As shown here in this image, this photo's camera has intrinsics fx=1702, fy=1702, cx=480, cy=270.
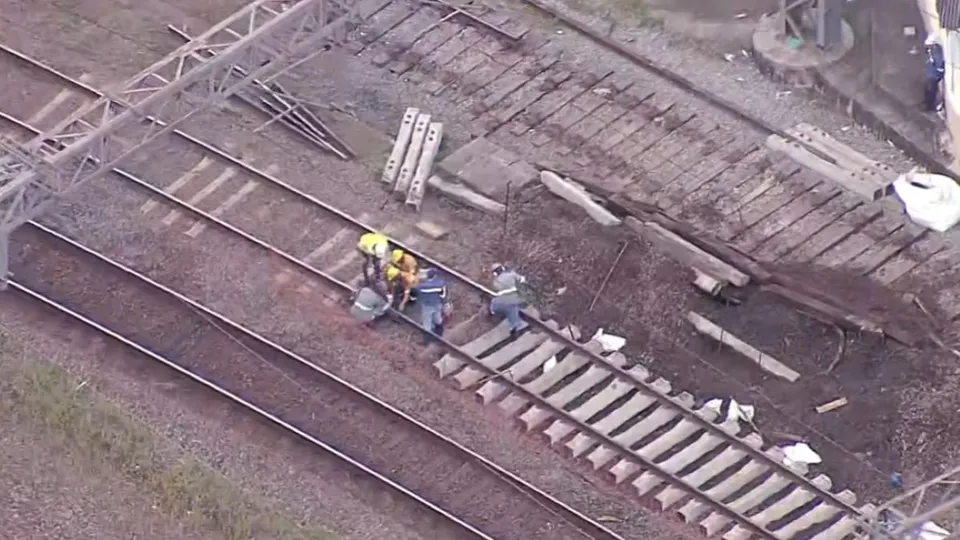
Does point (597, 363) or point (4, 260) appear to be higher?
point (4, 260)

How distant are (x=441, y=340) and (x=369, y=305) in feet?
3.15

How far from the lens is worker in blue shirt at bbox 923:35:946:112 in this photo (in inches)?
898

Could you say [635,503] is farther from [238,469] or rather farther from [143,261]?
[143,261]

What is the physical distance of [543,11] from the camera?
24.8m

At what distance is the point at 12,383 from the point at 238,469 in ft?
9.87

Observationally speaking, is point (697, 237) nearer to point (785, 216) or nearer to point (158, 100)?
point (785, 216)

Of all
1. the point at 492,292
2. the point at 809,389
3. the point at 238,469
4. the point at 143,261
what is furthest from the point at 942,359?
the point at 143,261

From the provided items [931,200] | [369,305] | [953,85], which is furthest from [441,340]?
[953,85]

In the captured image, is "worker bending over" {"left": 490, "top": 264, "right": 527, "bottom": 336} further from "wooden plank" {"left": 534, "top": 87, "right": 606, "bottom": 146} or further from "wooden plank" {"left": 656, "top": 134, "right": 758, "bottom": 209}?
"wooden plank" {"left": 534, "top": 87, "right": 606, "bottom": 146}

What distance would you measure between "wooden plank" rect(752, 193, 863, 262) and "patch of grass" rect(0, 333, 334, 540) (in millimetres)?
6794

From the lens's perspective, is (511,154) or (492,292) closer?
(492,292)

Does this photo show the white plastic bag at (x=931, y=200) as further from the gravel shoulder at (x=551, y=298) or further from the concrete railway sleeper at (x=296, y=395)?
the concrete railway sleeper at (x=296, y=395)

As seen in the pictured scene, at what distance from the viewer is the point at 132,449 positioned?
62.1 feet

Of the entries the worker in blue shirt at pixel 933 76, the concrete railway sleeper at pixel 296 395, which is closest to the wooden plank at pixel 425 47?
the concrete railway sleeper at pixel 296 395
